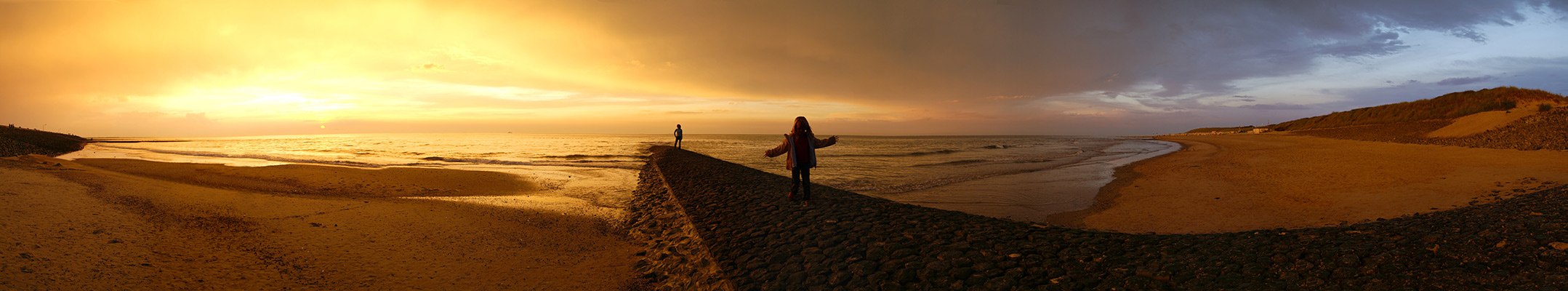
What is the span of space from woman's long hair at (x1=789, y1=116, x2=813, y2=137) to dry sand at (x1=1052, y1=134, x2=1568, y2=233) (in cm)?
523

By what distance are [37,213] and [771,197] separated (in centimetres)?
1130

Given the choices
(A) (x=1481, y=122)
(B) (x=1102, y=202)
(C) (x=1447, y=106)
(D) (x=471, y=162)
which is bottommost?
(B) (x=1102, y=202)

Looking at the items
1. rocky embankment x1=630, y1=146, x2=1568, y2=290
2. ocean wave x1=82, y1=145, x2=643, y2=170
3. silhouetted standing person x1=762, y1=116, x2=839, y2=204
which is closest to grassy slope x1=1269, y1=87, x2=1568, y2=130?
rocky embankment x1=630, y1=146, x2=1568, y2=290

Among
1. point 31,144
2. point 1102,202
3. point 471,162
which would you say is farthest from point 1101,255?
point 31,144

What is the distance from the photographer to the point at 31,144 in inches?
1164

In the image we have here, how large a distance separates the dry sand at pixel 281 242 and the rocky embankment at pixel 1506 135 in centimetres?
2529

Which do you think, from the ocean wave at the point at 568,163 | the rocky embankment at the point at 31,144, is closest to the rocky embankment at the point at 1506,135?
the ocean wave at the point at 568,163

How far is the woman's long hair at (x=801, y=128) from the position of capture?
8.51 meters

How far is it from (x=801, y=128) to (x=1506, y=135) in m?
27.3

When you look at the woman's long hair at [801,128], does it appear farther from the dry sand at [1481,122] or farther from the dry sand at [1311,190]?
the dry sand at [1481,122]

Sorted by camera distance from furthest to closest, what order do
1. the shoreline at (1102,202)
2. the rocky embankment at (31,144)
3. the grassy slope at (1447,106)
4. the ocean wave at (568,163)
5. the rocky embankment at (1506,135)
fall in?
the grassy slope at (1447,106) → the rocky embankment at (31,144) → the ocean wave at (568,163) → the rocky embankment at (1506,135) → the shoreline at (1102,202)

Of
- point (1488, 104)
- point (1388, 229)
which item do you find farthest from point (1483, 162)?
point (1488, 104)

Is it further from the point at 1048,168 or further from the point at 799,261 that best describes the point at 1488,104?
the point at 799,261

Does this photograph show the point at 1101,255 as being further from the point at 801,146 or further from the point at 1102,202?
the point at 1102,202
